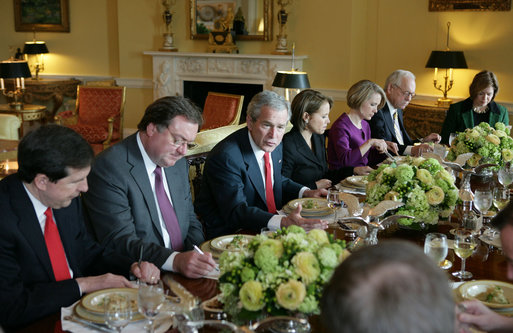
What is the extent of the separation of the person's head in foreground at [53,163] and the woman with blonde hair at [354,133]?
8.41 ft

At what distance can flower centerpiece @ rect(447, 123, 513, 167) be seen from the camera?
3842mm

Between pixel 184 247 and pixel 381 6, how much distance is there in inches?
218

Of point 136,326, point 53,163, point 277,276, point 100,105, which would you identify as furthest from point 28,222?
point 100,105

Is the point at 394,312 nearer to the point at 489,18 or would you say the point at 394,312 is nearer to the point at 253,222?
the point at 253,222

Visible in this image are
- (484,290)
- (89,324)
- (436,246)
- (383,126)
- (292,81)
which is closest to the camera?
(89,324)

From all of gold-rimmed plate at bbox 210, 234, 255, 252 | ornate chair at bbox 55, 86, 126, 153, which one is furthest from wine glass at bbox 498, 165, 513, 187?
ornate chair at bbox 55, 86, 126, 153

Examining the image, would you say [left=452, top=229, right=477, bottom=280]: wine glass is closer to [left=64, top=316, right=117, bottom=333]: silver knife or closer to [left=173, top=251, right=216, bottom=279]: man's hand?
[left=173, top=251, right=216, bottom=279]: man's hand

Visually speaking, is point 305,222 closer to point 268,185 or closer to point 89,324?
point 268,185

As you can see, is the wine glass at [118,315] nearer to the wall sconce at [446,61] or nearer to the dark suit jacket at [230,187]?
the dark suit jacket at [230,187]

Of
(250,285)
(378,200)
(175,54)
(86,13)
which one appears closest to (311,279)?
(250,285)

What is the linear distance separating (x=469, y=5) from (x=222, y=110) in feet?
10.2

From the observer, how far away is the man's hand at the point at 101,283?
193 cm

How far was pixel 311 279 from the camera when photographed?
59.4 inches

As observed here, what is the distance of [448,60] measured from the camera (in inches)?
256
